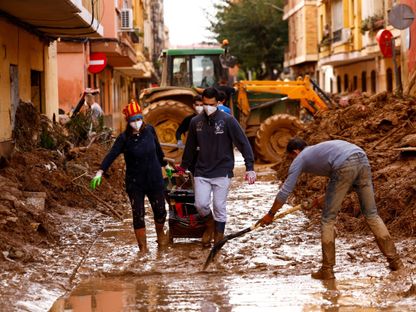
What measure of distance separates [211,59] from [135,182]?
534 inches

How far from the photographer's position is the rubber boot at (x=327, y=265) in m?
9.16

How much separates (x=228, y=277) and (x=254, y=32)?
5239 cm

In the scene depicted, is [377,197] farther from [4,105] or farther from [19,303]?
[4,105]

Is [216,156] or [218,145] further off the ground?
[218,145]

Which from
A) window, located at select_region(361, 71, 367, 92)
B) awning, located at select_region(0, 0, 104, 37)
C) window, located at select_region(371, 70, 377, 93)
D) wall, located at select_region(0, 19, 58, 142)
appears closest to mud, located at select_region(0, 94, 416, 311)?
wall, located at select_region(0, 19, 58, 142)

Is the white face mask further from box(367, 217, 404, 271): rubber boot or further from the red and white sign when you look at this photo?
the red and white sign

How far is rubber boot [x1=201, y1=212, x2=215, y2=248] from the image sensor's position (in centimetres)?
1125

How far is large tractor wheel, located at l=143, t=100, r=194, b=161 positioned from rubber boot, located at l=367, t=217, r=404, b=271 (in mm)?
13695

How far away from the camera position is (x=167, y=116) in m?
23.2

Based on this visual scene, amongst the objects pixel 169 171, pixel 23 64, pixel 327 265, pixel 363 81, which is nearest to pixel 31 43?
pixel 23 64

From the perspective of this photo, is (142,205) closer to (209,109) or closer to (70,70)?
(209,109)

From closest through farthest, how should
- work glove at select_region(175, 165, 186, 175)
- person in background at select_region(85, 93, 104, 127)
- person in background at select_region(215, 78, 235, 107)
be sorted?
work glove at select_region(175, 165, 186, 175) < person in background at select_region(85, 93, 104, 127) < person in background at select_region(215, 78, 235, 107)

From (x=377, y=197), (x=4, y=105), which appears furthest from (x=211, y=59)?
(x=377, y=197)

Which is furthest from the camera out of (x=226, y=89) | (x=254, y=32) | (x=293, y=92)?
(x=254, y=32)
